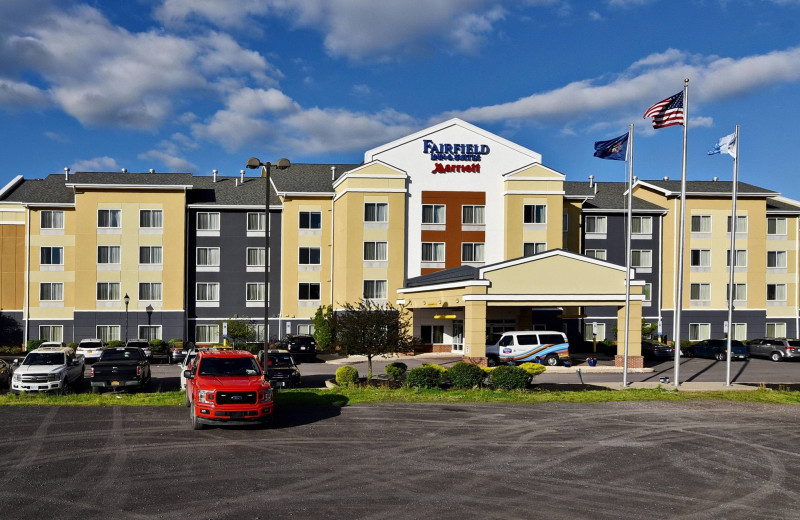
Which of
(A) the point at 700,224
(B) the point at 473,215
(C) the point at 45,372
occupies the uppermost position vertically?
(B) the point at 473,215

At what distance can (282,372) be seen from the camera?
2775cm

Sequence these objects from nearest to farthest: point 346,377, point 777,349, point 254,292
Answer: point 346,377 < point 777,349 < point 254,292

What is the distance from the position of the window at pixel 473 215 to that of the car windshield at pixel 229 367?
35.6 m

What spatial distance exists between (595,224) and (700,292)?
10.4 metres

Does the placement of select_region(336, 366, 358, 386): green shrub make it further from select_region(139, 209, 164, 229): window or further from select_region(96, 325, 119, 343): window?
select_region(96, 325, 119, 343): window

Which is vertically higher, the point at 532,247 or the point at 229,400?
the point at 532,247

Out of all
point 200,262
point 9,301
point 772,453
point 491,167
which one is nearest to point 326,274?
point 200,262

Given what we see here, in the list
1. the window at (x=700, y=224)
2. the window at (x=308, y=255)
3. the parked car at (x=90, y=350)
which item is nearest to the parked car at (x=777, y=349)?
the window at (x=700, y=224)

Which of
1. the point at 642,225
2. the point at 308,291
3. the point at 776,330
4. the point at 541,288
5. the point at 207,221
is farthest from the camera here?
the point at 776,330

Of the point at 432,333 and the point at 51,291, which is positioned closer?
the point at 432,333

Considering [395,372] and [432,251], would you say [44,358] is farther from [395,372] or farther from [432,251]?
[432,251]

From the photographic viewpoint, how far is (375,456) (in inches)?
594

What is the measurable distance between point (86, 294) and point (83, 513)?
148 ft

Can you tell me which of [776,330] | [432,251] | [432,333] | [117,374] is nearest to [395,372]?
[117,374]
